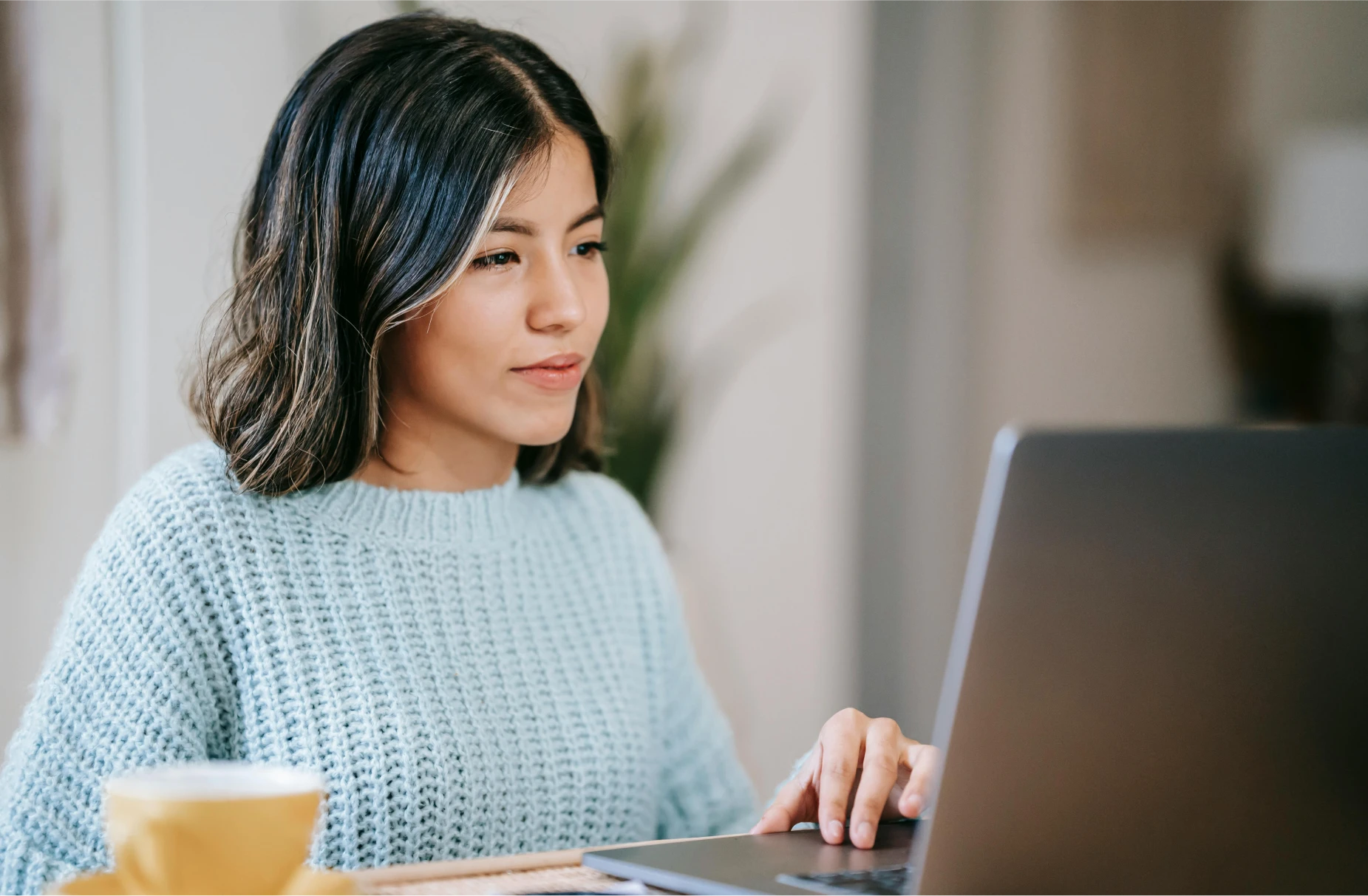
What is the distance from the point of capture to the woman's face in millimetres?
1132

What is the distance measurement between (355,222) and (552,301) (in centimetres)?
20

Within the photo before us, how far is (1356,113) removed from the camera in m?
2.61

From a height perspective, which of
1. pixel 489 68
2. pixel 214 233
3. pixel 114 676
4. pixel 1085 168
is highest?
pixel 1085 168

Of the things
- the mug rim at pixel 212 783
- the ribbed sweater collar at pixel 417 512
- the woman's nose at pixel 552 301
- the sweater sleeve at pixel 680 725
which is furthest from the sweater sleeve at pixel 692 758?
the mug rim at pixel 212 783

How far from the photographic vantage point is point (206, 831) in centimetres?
54

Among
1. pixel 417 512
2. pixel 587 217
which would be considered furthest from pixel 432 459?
pixel 587 217

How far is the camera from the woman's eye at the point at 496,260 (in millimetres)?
1131

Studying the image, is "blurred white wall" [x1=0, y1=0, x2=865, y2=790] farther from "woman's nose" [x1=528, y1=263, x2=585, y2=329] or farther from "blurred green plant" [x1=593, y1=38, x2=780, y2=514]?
"woman's nose" [x1=528, y1=263, x2=585, y2=329]

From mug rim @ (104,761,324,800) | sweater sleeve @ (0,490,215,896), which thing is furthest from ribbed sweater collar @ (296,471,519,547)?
mug rim @ (104,761,324,800)

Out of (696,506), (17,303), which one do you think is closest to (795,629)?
(696,506)

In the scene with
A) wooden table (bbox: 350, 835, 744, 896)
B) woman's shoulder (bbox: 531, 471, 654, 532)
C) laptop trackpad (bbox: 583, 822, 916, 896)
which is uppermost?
woman's shoulder (bbox: 531, 471, 654, 532)

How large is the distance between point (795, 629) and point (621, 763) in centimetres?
157

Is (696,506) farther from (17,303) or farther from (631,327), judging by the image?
(17,303)

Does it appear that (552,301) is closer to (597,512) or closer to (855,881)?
(597,512)
